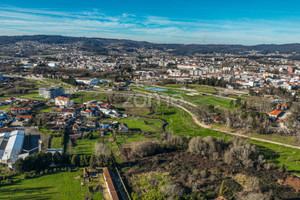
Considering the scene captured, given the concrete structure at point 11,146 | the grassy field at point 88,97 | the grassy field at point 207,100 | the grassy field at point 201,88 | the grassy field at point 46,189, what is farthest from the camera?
the grassy field at point 201,88

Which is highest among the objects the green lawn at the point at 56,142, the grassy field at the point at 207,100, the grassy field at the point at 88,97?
the grassy field at the point at 207,100

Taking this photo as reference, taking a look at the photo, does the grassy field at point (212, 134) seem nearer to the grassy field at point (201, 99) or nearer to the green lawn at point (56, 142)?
the grassy field at point (201, 99)

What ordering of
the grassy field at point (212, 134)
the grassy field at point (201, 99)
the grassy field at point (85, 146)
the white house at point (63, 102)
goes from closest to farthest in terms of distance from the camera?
the grassy field at point (212, 134)
the grassy field at point (85, 146)
the white house at point (63, 102)
the grassy field at point (201, 99)

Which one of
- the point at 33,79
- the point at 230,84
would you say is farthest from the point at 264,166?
the point at 33,79

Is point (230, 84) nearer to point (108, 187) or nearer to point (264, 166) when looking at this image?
point (264, 166)

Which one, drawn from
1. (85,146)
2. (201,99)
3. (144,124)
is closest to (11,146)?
(85,146)

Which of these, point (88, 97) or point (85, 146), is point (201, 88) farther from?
point (85, 146)

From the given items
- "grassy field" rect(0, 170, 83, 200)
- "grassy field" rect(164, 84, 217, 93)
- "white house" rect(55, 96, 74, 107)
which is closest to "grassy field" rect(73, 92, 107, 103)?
"white house" rect(55, 96, 74, 107)

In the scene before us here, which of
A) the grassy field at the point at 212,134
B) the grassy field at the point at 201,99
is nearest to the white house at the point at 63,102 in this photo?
the grassy field at the point at 212,134

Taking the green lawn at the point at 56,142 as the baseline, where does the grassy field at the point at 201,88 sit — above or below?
above
